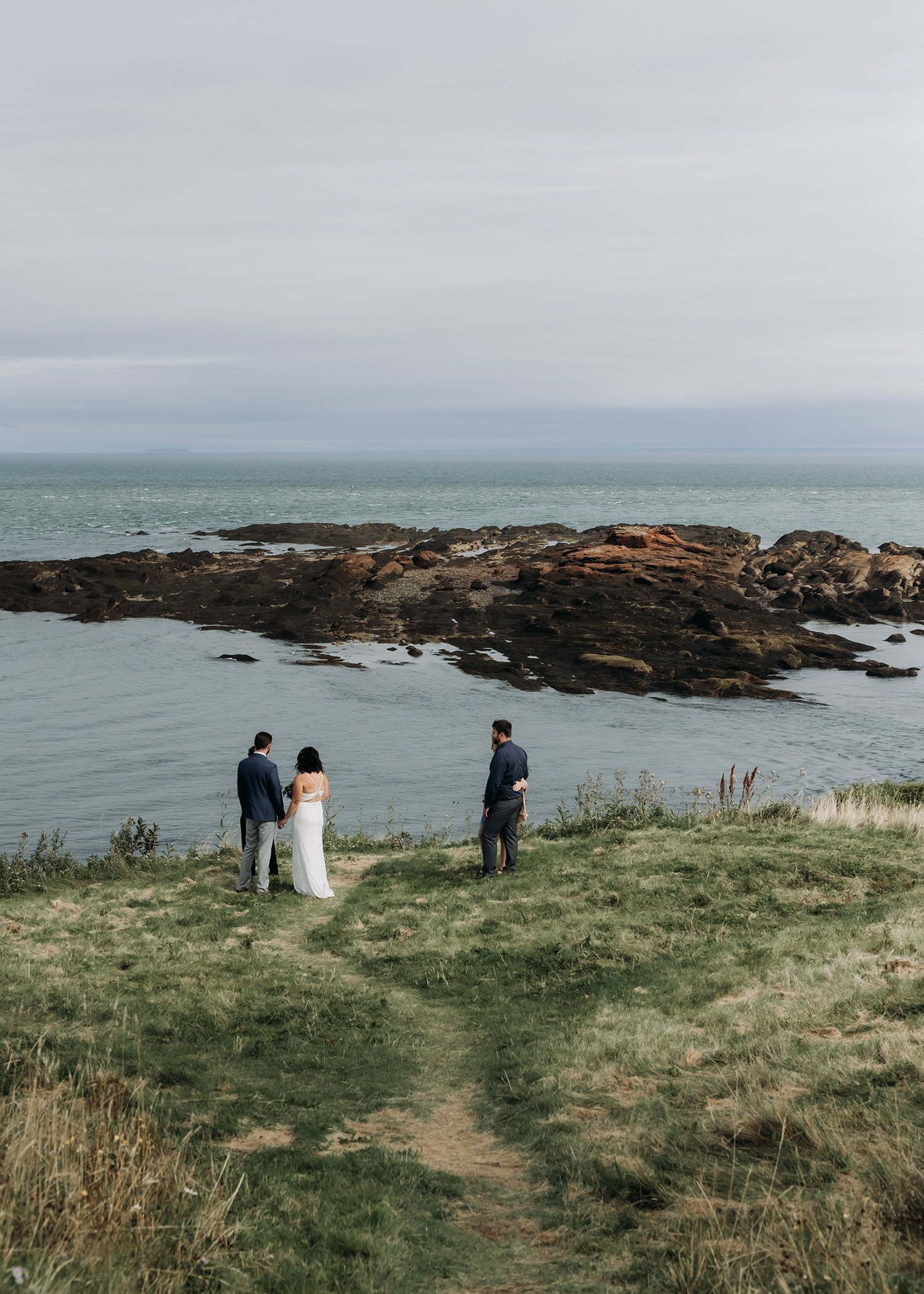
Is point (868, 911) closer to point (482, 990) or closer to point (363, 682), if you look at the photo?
point (482, 990)

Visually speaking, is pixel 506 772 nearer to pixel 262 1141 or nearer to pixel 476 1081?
pixel 476 1081

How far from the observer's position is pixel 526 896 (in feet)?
43.3

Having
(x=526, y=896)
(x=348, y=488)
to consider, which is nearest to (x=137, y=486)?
(x=348, y=488)

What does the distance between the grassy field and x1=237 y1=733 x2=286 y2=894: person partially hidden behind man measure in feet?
1.51

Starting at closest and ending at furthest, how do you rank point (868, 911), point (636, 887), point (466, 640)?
point (868, 911)
point (636, 887)
point (466, 640)

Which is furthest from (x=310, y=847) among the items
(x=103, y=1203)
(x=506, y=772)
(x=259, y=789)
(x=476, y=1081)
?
(x=103, y=1203)

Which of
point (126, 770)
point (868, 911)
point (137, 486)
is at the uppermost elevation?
point (137, 486)

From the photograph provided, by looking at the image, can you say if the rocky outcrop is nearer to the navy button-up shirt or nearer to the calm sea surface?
the calm sea surface

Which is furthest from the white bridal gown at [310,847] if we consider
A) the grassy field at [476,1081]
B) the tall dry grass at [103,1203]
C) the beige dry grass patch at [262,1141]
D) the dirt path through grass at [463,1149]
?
the tall dry grass at [103,1203]

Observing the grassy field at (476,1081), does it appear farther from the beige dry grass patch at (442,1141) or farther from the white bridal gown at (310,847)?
the white bridal gown at (310,847)

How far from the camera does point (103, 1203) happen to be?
4.88 metres

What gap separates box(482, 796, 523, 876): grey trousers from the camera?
543 inches

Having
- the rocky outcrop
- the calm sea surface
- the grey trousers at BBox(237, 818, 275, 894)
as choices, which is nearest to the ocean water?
the rocky outcrop

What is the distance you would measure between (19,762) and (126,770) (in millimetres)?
2766
